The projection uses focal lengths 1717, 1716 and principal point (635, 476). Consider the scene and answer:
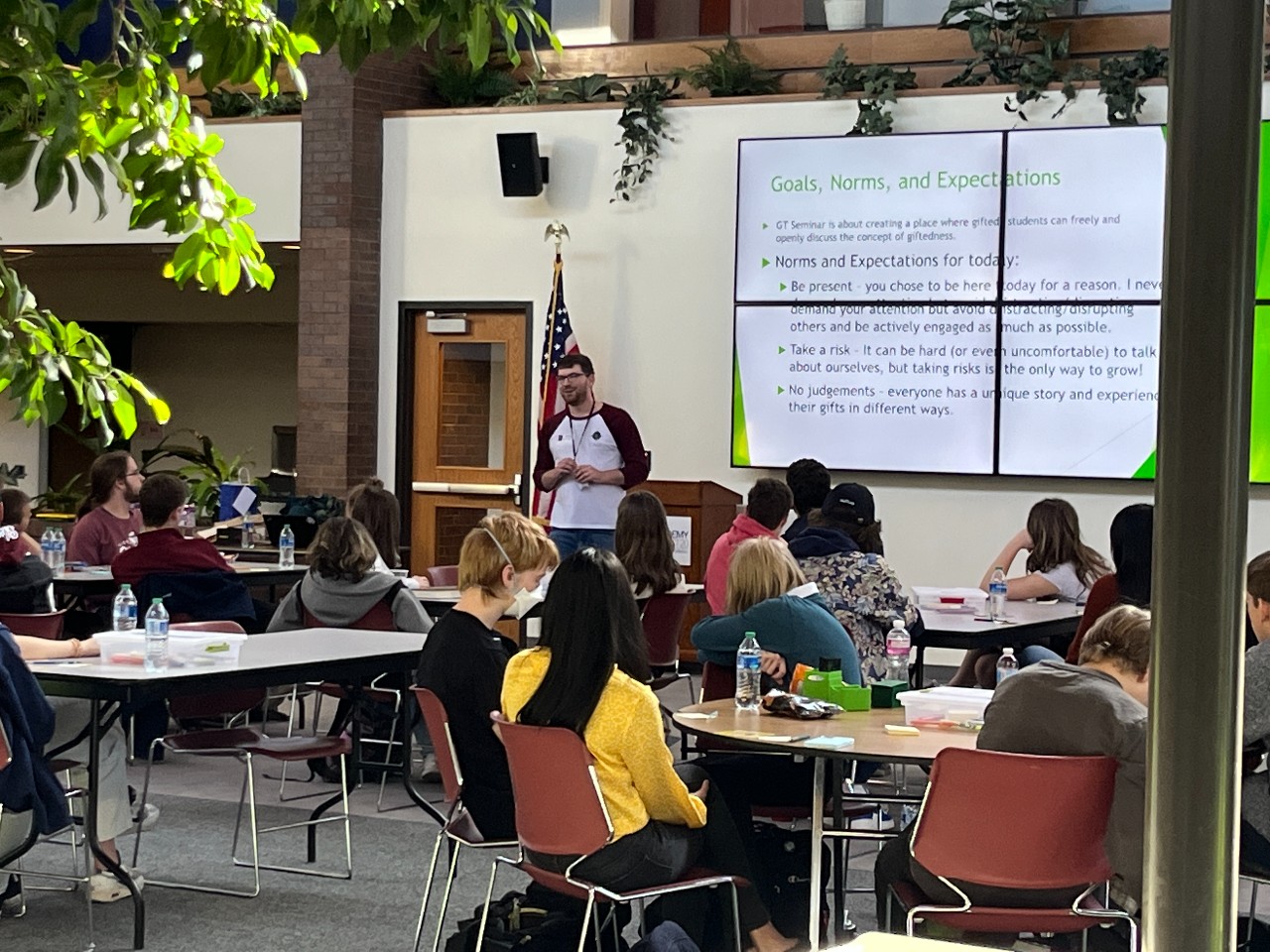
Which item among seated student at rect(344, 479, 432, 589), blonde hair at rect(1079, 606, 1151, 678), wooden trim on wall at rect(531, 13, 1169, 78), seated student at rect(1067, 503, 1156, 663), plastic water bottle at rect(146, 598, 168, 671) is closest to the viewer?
blonde hair at rect(1079, 606, 1151, 678)

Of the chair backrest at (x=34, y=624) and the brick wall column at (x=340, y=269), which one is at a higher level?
the brick wall column at (x=340, y=269)

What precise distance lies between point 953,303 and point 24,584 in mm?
5130

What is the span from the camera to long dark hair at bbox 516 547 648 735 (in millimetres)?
3779

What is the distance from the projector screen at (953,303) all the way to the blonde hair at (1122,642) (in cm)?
521

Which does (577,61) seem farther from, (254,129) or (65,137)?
(65,137)

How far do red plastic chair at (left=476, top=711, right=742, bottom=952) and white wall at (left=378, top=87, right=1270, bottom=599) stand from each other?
6008 mm

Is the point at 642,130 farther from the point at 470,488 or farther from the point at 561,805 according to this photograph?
the point at 561,805

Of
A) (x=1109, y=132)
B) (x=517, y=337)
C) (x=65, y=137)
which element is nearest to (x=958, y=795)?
(x=65, y=137)

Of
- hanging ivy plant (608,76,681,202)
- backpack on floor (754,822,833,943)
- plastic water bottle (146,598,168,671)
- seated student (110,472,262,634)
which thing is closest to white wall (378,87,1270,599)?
hanging ivy plant (608,76,681,202)

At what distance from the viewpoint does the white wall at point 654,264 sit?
9570 millimetres

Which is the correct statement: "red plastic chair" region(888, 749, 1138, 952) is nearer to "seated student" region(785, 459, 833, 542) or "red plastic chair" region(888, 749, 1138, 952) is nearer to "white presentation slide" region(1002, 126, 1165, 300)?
"seated student" region(785, 459, 833, 542)

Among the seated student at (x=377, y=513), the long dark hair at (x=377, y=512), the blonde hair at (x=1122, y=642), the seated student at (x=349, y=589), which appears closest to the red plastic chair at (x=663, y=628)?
the seated student at (x=349, y=589)

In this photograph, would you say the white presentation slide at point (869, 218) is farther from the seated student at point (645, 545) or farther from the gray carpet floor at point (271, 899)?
the gray carpet floor at point (271, 899)

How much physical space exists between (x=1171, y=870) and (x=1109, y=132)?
28.3 ft
